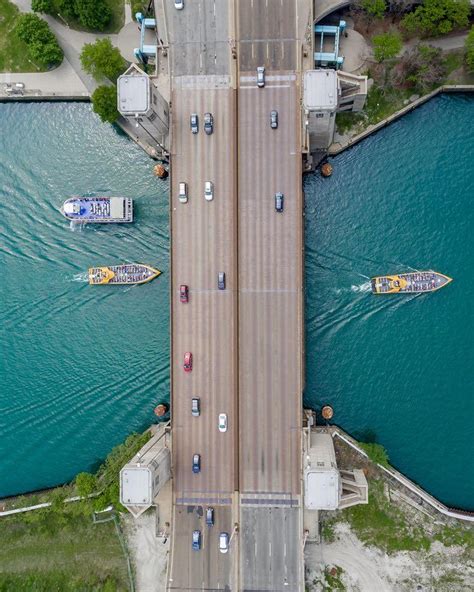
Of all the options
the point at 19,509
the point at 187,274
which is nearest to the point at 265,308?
the point at 187,274

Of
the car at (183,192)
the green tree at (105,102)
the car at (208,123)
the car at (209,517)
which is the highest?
the green tree at (105,102)

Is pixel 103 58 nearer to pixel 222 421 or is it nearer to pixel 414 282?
pixel 222 421

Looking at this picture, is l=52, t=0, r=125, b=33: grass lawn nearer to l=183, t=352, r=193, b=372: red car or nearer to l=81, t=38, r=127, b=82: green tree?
l=81, t=38, r=127, b=82: green tree

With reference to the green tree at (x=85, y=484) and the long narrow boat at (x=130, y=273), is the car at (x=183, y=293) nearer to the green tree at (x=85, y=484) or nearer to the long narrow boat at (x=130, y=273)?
the long narrow boat at (x=130, y=273)

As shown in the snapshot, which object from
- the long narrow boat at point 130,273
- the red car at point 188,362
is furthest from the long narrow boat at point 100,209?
the red car at point 188,362

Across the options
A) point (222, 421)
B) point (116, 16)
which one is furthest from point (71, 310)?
point (116, 16)

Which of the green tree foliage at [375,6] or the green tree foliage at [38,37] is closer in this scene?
the green tree foliage at [375,6]
